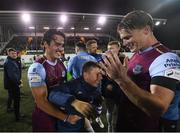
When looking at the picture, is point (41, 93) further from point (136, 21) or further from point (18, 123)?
point (18, 123)

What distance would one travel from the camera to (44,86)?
10.5 ft

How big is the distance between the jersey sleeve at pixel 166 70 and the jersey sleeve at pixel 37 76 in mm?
1532

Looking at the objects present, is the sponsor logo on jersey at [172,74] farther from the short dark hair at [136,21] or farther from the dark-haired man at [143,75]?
the short dark hair at [136,21]

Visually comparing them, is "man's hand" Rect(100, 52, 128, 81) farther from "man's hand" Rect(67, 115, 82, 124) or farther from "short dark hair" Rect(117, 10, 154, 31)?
"man's hand" Rect(67, 115, 82, 124)

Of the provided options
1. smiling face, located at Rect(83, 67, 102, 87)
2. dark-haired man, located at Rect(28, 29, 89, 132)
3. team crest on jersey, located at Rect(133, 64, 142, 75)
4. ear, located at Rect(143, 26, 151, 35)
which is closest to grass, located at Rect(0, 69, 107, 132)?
dark-haired man, located at Rect(28, 29, 89, 132)

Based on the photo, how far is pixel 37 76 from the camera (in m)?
3.21

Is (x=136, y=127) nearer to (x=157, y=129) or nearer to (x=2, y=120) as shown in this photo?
(x=157, y=129)

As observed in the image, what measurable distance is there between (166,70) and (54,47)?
1.93 m

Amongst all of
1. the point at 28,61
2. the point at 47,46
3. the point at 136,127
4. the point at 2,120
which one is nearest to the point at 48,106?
the point at 47,46

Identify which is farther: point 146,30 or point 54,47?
point 54,47

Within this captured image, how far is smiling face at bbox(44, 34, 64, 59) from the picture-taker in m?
3.56

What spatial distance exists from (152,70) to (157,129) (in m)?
0.57

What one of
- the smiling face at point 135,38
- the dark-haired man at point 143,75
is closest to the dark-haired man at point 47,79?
the dark-haired man at point 143,75

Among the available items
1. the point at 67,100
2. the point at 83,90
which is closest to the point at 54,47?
the point at 83,90
